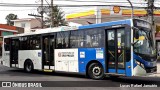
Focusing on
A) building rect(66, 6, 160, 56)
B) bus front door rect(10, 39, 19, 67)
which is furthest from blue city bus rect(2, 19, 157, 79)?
building rect(66, 6, 160, 56)

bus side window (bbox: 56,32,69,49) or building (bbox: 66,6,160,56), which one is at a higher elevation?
building (bbox: 66,6,160,56)

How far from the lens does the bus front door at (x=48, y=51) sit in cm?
1727

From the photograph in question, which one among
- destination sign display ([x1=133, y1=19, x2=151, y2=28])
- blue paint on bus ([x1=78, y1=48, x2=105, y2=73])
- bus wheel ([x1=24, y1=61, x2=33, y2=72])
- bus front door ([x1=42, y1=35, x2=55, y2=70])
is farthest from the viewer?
bus wheel ([x1=24, y1=61, x2=33, y2=72])

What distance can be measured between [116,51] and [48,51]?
5.36m

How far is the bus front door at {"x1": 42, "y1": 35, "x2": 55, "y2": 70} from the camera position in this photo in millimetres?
17266

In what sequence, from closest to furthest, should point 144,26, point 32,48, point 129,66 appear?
point 129,66 < point 144,26 < point 32,48

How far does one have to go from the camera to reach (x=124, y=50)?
1334 cm

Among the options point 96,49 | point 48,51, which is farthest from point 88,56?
point 48,51

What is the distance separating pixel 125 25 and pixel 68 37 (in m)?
4.05

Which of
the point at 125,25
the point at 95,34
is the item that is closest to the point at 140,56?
the point at 125,25

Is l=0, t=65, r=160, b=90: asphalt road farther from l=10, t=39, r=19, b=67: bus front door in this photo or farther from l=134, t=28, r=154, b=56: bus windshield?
l=10, t=39, r=19, b=67: bus front door

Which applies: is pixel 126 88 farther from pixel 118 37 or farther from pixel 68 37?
pixel 68 37

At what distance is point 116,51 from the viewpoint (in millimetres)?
13727

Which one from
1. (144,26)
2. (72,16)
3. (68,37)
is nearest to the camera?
(144,26)
